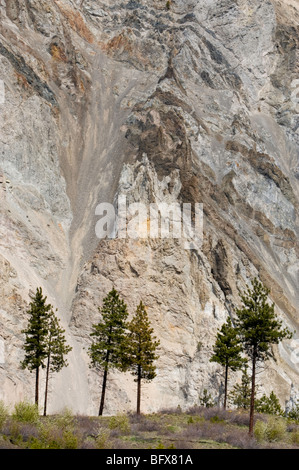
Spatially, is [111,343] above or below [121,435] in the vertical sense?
above

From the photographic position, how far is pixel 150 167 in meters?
60.5

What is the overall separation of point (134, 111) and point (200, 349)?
45753 millimetres

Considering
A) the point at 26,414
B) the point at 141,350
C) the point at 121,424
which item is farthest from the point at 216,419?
the point at 26,414

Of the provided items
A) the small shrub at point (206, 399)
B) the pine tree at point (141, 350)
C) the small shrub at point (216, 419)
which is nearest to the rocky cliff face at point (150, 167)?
the small shrub at point (206, 399)

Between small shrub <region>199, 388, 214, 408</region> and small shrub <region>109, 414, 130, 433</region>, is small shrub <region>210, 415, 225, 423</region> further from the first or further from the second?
small shrub <region>199, 388, 214, 408</region>

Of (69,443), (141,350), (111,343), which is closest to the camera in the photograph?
(69,443)

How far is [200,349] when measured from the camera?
4762 cm

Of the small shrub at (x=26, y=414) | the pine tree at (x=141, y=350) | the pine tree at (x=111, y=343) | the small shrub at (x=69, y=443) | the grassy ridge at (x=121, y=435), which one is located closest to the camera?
the small shrub at (x=69, y=443)

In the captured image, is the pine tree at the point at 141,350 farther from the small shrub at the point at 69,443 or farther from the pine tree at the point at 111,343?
the small shrub at the point at 69,443

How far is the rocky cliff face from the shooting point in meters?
46.5

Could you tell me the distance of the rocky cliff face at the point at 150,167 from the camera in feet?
152

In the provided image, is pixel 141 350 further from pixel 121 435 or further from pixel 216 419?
pixel 121 435

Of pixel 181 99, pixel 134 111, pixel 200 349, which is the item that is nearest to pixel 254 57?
pixel 181 99

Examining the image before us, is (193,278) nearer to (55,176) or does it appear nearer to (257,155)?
(55,176)
